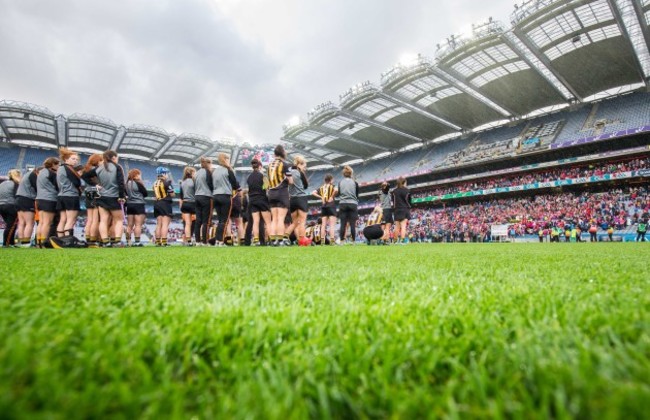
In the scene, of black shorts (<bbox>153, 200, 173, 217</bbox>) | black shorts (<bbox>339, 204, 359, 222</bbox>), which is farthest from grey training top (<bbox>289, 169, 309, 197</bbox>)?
black shorts (<bbox>153, 200, 173, 217</bbox>)

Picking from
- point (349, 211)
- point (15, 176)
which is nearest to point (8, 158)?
point (15, 176)

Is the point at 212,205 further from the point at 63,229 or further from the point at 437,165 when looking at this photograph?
the point at 437,165

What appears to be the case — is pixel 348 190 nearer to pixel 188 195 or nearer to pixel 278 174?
pixel 278 174

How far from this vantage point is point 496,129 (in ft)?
115

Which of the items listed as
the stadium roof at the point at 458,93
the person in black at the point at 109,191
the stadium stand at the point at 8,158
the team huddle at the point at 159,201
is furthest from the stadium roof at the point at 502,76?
the stadium stand at the point at 8,158

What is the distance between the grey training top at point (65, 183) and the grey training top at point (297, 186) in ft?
13.1

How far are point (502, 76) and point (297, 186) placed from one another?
2470 centimetres

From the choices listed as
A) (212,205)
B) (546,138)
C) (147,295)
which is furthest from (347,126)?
(147,295)

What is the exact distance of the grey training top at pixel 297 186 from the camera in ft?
24.2

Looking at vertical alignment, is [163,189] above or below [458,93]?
below

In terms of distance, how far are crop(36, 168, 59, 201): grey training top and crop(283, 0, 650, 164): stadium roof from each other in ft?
77.1

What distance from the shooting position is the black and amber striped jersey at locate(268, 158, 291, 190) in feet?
22.2

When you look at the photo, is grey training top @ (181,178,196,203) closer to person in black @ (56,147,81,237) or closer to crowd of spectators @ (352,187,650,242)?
person in black @ (56,147,81,237)

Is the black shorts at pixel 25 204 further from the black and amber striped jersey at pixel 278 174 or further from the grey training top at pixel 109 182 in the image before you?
the black and amber striped jersey at pixel 278 174
